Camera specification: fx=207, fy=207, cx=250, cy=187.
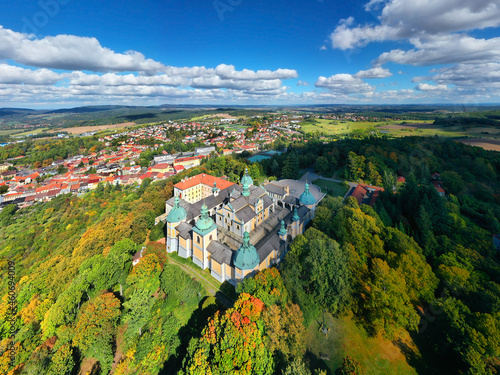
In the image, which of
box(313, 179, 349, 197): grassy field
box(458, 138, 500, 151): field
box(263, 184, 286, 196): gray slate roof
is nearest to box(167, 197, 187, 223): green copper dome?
box(263, 184, 286, 196): gray slate roof

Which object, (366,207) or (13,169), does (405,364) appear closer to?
(366,207)

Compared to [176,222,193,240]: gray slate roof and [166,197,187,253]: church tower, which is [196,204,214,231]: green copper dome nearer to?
[176,222,193,240]: gray slate roof

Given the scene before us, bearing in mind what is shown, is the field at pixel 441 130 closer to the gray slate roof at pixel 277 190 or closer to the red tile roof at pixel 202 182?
the gray slate roof at pixel 277 190

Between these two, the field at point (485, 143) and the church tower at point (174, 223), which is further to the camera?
the field at point (485, 143)

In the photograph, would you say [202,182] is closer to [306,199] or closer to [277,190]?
[277,190]

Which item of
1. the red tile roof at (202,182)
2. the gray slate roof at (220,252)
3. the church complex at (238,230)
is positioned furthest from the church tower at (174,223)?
the red tile roof at (202,182)

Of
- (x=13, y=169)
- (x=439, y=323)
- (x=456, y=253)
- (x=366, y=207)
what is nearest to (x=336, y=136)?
(x=366, y=207)
